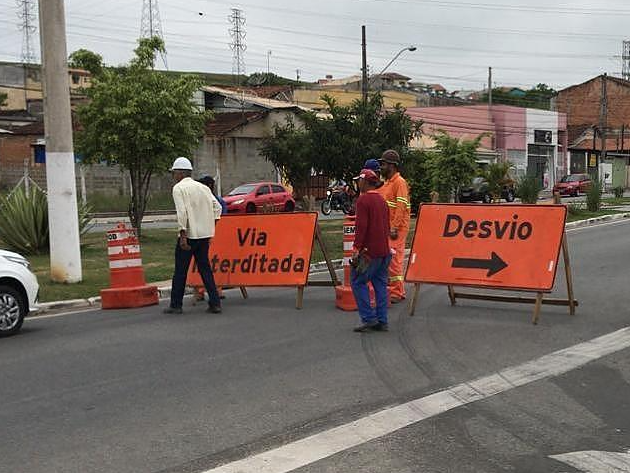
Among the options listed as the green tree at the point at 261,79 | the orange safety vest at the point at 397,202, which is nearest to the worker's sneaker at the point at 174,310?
the orange safety vest at the point at 397,202

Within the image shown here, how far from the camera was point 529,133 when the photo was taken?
61625mm

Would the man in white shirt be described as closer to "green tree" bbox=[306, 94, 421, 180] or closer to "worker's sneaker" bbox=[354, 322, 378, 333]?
"worker's sneaker" bbox=[354, 322, 378, 333]

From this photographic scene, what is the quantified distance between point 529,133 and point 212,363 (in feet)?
193

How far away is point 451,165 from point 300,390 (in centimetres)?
2308

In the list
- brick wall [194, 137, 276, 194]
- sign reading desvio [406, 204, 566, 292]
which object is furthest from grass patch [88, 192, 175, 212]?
sign reading desvio [406, 204, 566, 292]

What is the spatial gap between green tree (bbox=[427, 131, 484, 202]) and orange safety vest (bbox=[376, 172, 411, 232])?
731 inches

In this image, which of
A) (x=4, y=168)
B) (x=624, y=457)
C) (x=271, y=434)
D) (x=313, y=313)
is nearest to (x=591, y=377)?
(x=624, y=457)

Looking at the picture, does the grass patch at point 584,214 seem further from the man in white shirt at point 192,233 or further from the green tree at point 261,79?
the green tree at point 261,79

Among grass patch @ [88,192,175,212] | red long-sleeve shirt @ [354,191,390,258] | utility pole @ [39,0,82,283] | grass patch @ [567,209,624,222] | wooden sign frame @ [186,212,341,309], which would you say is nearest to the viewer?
red long-sleeve shirt @ [354,191,390,258]

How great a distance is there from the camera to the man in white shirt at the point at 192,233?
9335mm

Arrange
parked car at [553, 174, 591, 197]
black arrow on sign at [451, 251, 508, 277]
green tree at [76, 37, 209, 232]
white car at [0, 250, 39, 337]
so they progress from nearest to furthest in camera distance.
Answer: white car at [0, 250, 39, 337] → black arrow on sign at [451, 251, 508, 277] → green tree at [76, 37, 209, 232] → parked car at [553, 174, 591, 197]

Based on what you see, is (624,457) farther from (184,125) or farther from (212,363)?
(184,125)

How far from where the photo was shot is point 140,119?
1769 centimetres

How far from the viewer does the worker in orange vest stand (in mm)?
9625
